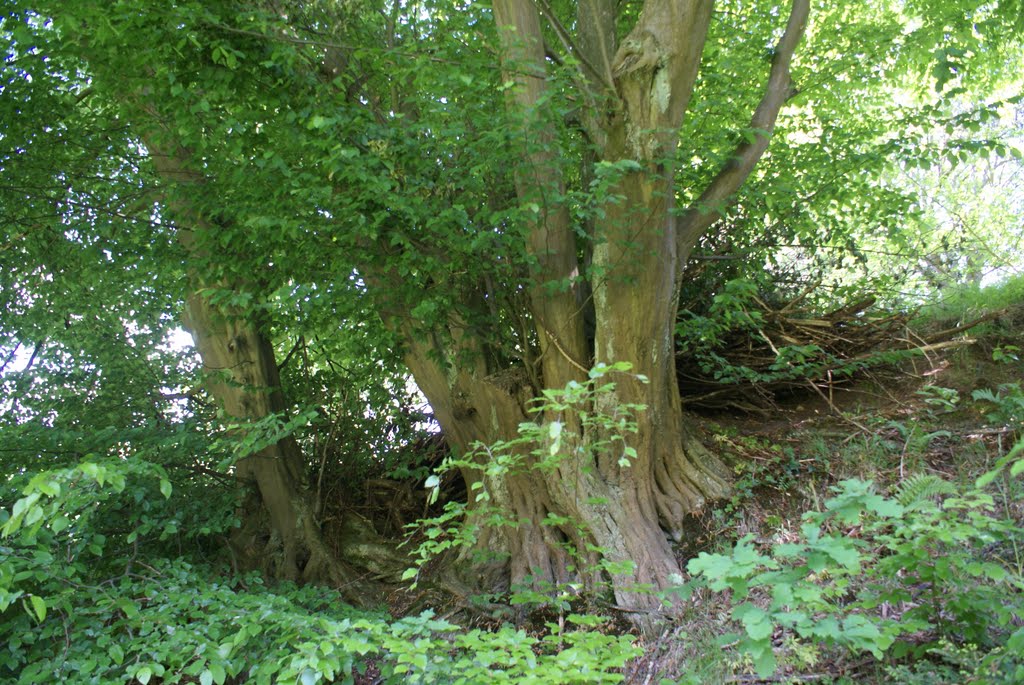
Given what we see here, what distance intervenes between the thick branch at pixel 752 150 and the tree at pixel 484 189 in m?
0.02

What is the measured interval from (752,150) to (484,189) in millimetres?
1898

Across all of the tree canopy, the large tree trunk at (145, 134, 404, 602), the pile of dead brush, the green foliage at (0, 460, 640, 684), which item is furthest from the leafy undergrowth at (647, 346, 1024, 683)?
the large tree trunk at (145, 134, 404, 602)

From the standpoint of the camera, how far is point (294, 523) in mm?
7133

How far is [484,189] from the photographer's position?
17.0 feet

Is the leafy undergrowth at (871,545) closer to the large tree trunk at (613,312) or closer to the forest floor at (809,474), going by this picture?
the forest floor at (809,474)

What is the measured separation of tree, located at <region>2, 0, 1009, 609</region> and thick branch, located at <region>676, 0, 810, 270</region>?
0.02m

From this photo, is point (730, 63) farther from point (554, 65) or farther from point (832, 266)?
point (832, 266)

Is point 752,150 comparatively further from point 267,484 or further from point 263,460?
point 267,484

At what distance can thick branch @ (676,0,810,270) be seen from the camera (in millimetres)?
5543

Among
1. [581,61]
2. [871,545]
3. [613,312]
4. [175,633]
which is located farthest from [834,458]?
[175,633]

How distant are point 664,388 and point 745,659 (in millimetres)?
2163

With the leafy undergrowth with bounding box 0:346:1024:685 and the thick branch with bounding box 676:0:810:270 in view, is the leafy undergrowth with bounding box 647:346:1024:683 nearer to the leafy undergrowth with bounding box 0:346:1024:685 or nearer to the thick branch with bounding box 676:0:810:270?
A: the leafy undergrowth with bounding box 0:346:1024:685

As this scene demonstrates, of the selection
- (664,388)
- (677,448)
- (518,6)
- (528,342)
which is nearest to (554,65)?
(518,6)

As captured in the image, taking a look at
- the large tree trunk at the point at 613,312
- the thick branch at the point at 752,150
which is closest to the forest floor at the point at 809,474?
the large tree trunk at the point at 613,312
